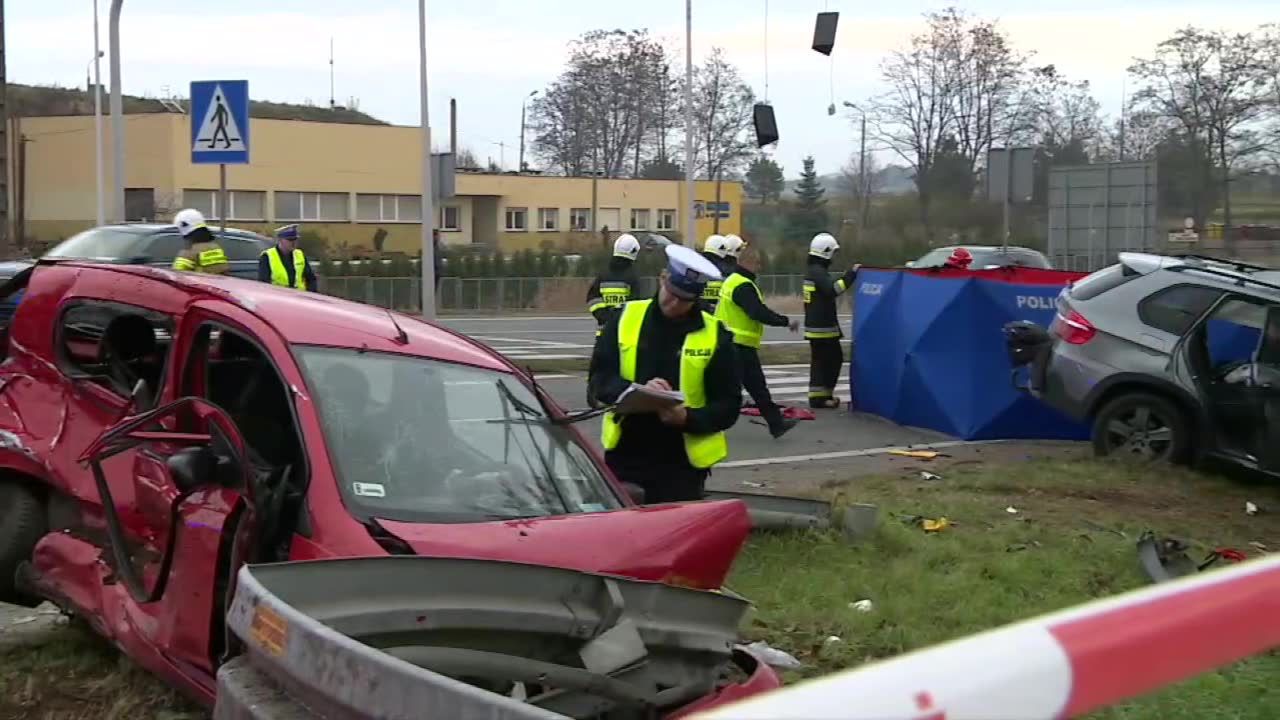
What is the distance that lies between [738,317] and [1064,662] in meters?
10.3

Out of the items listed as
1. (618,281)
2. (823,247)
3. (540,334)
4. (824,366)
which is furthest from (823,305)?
(540,334)

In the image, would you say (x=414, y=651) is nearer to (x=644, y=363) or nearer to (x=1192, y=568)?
(x=644, y=363)

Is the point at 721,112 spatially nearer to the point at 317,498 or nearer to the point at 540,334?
the point at 540,334

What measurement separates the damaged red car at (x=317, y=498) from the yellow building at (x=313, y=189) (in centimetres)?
5165

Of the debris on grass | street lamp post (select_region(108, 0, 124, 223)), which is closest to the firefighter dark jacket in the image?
the debris on grass

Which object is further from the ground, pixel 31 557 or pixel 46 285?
pixel 46 285

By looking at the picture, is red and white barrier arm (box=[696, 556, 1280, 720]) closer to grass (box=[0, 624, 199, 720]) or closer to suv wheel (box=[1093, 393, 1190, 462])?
grass (box=[0, 624, 199, 720])

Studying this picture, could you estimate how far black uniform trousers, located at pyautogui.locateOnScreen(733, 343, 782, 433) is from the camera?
34.4ft

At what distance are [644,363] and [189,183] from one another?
180 feet

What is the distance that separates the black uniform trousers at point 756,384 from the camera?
10492mm

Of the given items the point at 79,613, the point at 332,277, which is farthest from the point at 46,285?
the point at 332,277

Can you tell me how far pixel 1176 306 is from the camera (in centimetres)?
1080

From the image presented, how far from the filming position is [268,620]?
3.27 metres

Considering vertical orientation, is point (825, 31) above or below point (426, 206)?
above
